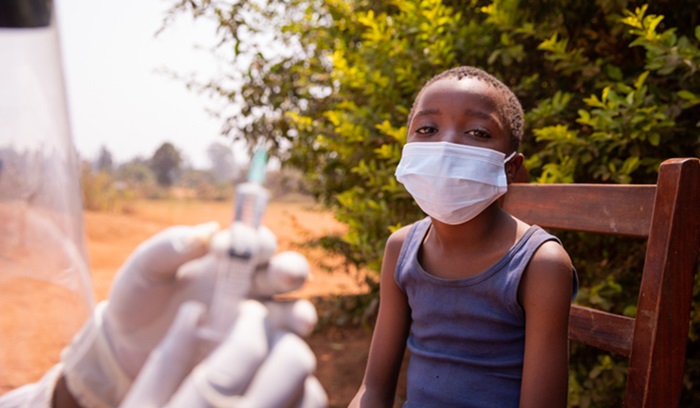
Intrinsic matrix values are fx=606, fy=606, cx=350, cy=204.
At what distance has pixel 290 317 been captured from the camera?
2.65 feet

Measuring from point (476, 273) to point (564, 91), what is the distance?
52.3 inches

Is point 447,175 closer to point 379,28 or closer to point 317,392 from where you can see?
point 317,392

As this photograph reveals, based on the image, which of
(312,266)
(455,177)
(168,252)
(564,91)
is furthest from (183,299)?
(312,266)

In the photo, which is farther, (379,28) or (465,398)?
(379,28)

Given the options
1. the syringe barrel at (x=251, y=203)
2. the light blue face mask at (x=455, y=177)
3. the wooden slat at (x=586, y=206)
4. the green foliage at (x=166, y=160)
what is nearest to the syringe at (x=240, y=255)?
the syringe barrel at (x=251, y=203)

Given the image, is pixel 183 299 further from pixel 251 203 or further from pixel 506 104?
pixel 506 104

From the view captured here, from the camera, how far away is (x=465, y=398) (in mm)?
1293

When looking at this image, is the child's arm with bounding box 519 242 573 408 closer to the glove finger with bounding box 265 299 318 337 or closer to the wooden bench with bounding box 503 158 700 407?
the wooden bench with bounding box 503 158 700 407

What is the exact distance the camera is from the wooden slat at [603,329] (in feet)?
4.22

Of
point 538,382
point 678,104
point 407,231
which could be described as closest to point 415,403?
point 538,382

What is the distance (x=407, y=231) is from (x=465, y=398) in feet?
1.46

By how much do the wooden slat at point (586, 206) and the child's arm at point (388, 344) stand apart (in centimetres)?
37

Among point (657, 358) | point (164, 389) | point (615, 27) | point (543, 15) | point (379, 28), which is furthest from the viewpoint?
point (379, 28)

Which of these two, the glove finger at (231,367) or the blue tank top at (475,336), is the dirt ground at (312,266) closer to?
the glove finger at (231,367)
